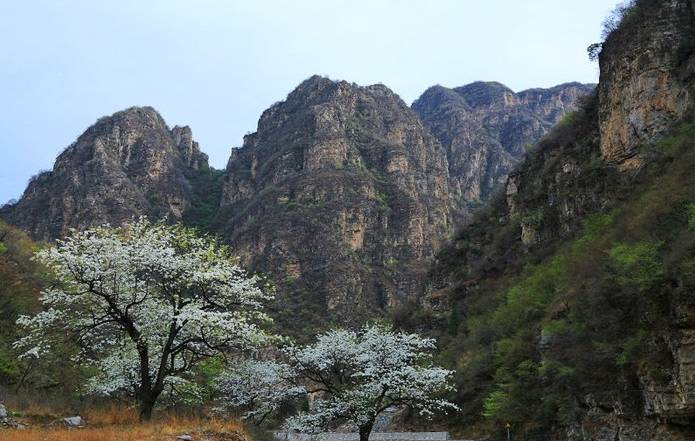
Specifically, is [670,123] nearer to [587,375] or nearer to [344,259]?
[587,375]

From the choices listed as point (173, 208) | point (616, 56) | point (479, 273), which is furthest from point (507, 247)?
point (173, 208)

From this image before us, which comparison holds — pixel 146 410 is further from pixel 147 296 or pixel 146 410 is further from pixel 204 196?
pixel 204 196

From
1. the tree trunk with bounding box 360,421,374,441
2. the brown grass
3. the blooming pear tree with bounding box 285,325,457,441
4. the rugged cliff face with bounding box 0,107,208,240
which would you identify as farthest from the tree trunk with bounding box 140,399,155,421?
the rugged cliff face with bounding box 0,107,208,240

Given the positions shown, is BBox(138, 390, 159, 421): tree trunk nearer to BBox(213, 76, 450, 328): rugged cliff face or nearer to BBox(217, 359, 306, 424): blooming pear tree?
BBox(217, 359, 306, 424): blooming pear tree

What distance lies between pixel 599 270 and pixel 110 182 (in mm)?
139453

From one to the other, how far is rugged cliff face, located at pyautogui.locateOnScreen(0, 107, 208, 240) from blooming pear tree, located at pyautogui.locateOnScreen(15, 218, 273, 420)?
12584cm

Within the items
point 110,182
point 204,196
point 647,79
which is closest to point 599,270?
point 647,79

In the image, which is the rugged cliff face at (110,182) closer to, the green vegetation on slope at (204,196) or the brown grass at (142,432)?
the green vegetation on slope at (204,196)

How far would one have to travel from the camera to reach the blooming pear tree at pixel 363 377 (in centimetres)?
2298

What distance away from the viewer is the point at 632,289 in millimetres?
23906

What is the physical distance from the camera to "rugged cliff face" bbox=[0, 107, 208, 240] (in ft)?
468

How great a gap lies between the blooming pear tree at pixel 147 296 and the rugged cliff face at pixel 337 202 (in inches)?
3501

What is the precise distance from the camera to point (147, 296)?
706 inches

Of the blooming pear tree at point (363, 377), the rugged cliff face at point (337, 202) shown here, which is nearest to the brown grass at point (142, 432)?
the blooming pear tree at point (363, 377)
